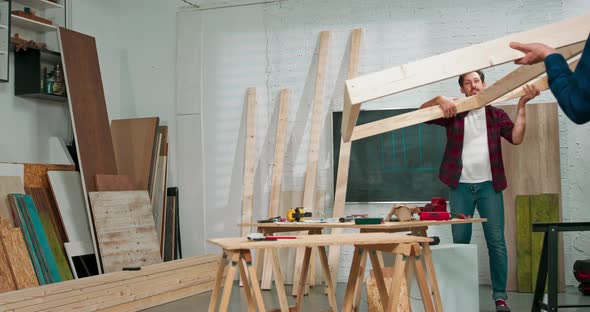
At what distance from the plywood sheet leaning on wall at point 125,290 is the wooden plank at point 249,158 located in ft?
1.95

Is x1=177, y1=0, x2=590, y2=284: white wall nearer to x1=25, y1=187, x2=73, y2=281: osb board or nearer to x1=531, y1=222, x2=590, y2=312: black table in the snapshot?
Answer: x1=25, y1=187, x2=73, y2=281: osb board

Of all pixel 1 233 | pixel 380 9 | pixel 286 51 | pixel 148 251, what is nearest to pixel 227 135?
pixel 286 51

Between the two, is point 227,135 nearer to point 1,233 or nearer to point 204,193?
point 204,193

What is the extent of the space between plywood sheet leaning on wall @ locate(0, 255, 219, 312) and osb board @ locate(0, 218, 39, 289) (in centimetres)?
32

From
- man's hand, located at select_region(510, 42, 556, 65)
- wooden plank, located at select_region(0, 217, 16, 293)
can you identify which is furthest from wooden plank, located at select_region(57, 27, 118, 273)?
man's hand, located at select_region(510, 42, 556, 65)

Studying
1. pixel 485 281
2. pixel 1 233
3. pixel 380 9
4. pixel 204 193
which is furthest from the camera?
pixel 204 193

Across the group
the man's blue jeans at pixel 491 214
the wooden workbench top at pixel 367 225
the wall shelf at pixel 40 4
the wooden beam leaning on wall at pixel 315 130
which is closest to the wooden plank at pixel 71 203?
the wall shelf at pixel 40 4

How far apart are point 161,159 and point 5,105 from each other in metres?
1.65

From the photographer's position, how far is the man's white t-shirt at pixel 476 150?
179 inches

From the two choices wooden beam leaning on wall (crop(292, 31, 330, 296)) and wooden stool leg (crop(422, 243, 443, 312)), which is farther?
wooden beam leaning on wall (crop(292, 31, 330, 296))

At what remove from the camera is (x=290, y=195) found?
21.2ft

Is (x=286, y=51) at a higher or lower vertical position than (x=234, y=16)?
lower

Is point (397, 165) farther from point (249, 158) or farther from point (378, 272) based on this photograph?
point (378, 272)

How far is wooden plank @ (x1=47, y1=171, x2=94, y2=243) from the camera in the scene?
557 cm
